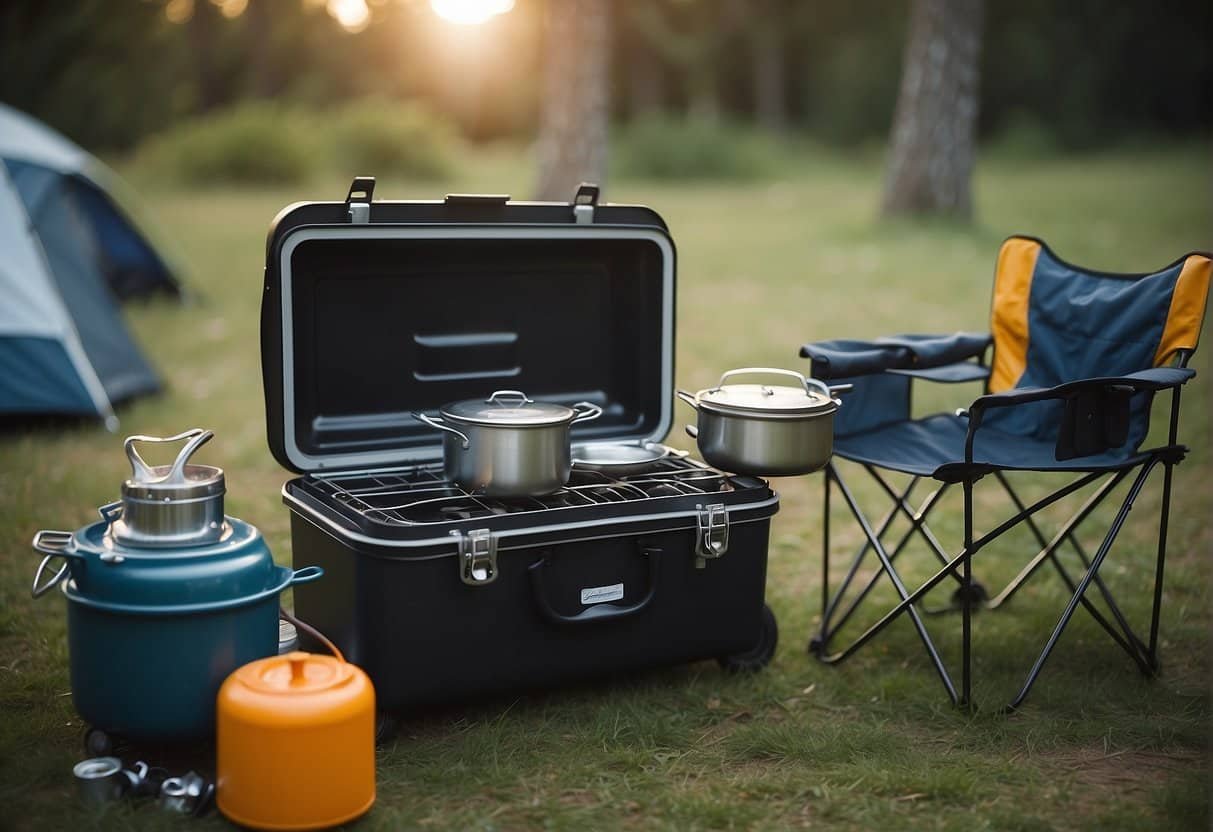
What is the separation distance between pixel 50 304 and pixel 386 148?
12.4m

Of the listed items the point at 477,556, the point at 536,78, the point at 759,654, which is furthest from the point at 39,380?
the point at 536,78

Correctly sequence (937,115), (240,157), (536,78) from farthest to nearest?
(536,78)
(240,157)
(937,115)

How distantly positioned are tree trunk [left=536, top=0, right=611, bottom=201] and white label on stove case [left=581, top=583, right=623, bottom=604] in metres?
6.69

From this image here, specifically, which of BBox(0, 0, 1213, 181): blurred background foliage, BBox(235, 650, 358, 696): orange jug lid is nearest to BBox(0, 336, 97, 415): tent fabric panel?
BBox(235, 650, 358, 696): orange jug lid

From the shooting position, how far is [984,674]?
3088 millimetres

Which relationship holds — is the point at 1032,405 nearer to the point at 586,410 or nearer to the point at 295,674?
the point at 586,410

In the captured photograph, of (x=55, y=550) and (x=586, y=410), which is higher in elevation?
(x=586, y=410)

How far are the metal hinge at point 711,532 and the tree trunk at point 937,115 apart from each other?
298 inches

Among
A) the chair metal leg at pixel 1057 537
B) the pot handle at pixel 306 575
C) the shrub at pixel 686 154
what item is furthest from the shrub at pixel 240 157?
the pot handle at pixel 306 575

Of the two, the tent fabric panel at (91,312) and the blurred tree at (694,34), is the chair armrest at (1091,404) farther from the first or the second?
the blurred tree at (694,34)

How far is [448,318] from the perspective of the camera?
310 centimetres

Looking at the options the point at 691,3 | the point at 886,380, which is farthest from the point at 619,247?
the point at 691,3

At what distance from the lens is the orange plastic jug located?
2.16m

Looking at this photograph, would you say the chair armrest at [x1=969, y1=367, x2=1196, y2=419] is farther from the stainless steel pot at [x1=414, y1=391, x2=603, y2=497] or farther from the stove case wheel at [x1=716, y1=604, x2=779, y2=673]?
the stainless steel pot at [x1=414, y1=391, x2=603, y2=497]
